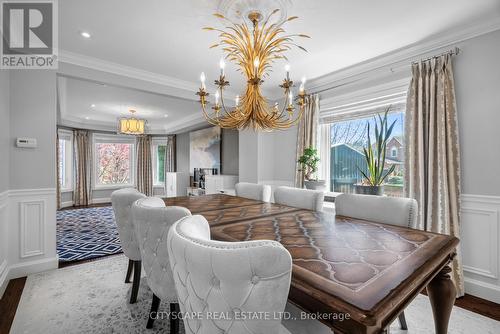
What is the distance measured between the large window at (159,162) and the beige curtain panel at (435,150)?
7.45m

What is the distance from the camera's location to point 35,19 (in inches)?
82.1

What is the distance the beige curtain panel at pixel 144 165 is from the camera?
7.95 metres

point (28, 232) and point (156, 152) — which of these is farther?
point (156, 152)

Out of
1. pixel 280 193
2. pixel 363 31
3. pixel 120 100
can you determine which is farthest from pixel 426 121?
pixel 120 100

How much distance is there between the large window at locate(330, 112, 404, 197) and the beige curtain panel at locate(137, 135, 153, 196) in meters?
6.35

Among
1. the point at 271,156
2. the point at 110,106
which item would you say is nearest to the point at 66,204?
the point at 110,106

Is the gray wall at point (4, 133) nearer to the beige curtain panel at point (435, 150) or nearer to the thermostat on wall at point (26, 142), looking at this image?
the thermostat on wall at point (26, 142)

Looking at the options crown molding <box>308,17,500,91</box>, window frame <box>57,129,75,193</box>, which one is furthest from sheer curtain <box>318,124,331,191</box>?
window frame <box>57,129,75,193</box>

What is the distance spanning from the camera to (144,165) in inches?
315

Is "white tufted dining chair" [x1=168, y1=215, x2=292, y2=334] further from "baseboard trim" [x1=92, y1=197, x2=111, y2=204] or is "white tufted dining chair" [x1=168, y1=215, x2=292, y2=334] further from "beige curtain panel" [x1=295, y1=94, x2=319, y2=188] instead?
"baseboard trim" [x1=92, y1=197, x2=111, y2=204]

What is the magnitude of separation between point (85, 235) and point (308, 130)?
3.96 meters

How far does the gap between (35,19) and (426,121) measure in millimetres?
3782

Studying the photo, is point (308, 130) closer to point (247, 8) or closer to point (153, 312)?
point (247, 8)

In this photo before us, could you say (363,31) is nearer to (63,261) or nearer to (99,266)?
(99,266)
